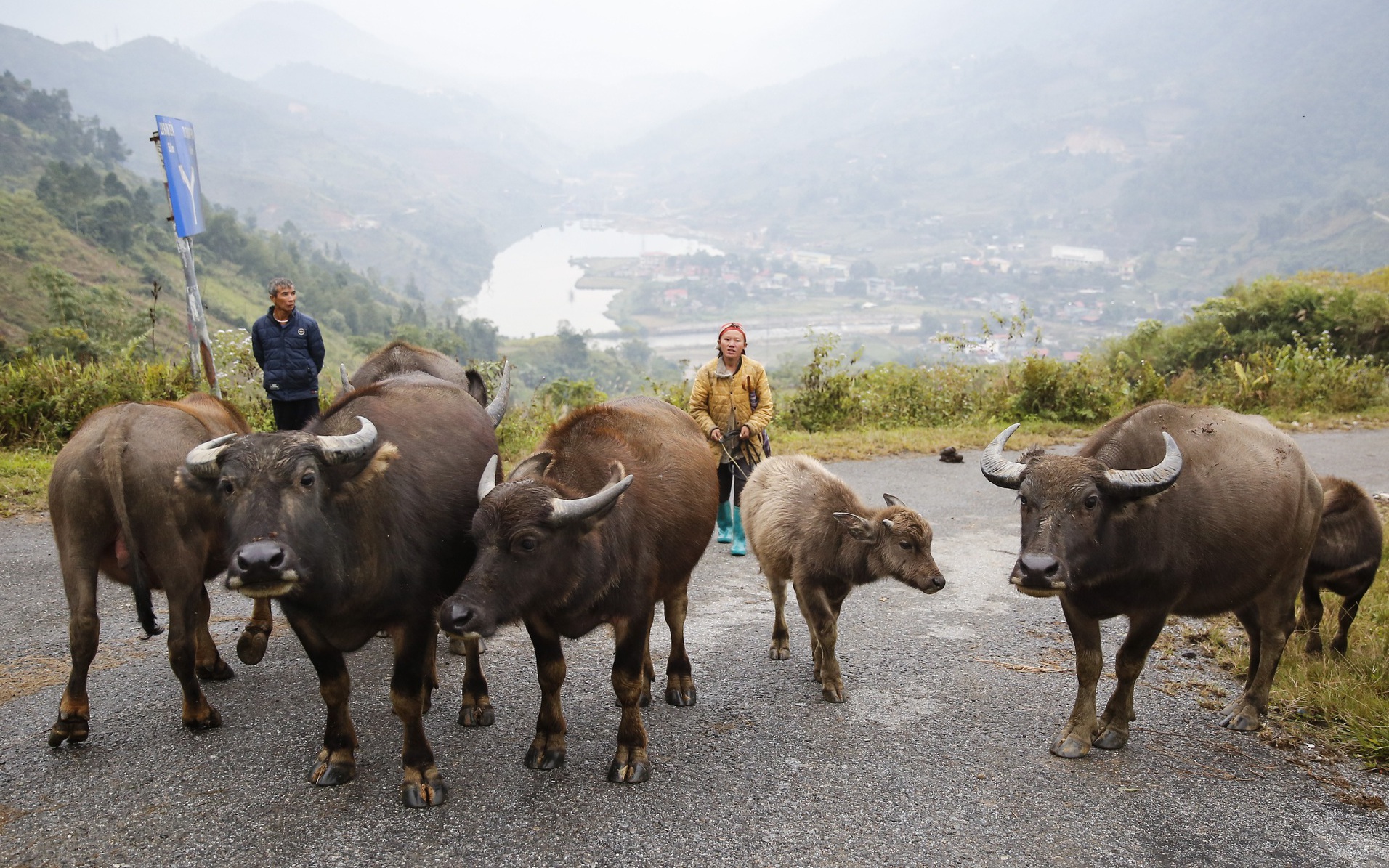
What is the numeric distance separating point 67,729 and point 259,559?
2.01 meters

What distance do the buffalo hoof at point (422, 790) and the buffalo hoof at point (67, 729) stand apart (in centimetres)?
178

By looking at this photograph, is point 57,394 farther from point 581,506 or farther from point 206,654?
point 581,506

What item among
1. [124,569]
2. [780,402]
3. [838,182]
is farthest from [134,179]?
[838,182]

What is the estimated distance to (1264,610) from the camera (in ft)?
15.8

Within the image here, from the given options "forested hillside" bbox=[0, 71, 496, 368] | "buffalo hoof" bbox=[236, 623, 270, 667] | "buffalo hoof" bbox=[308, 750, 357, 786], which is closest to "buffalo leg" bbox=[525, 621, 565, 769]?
"buffalo hoof" bbox=[308, 750, 357, 786]

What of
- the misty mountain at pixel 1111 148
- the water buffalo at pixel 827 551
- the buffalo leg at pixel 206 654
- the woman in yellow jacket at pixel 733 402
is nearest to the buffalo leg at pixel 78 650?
the buffalo leg at pixel 206 654

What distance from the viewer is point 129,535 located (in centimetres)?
435

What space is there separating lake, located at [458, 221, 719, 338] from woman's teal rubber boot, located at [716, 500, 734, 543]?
50557 mm

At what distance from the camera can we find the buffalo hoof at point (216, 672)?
519 cm

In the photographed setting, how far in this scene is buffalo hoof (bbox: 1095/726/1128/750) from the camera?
4.52 meters

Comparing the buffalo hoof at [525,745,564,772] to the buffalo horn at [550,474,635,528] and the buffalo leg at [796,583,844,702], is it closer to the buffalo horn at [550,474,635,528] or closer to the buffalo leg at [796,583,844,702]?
the buffalo horn at [550,474,635,528]

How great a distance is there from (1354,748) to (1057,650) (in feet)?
5.54

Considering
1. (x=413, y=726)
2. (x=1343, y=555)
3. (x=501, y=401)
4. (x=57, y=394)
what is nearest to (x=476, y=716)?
(x=413, y=726)

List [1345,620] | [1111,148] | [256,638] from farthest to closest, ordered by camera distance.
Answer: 1. [1111,148]
2. [1345,620]
3. [256,638]
